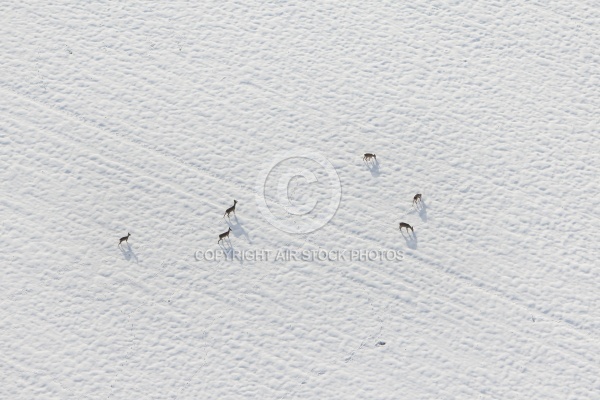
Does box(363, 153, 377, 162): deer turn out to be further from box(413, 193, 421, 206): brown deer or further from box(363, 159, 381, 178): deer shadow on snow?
box(413, 193, 421, 206): brown deer

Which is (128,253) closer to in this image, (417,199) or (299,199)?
(299,199)

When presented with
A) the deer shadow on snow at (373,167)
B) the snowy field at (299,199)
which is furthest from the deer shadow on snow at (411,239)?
the deer shadow on snow at (373,167)

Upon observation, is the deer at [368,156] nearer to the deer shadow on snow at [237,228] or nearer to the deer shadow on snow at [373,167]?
the deer shadow on snow at [373,167]

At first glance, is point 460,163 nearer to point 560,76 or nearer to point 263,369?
point 560,76

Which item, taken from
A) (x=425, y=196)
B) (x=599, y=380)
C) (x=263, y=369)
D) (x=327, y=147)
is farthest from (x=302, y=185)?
(x=599, y=380)

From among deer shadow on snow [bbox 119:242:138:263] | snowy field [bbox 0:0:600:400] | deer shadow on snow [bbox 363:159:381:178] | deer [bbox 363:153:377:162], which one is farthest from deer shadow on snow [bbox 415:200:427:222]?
deer shadow on snow [bbox 119:242:138:263]

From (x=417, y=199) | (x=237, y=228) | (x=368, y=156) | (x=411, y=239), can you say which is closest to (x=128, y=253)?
(x=237, y=228)
